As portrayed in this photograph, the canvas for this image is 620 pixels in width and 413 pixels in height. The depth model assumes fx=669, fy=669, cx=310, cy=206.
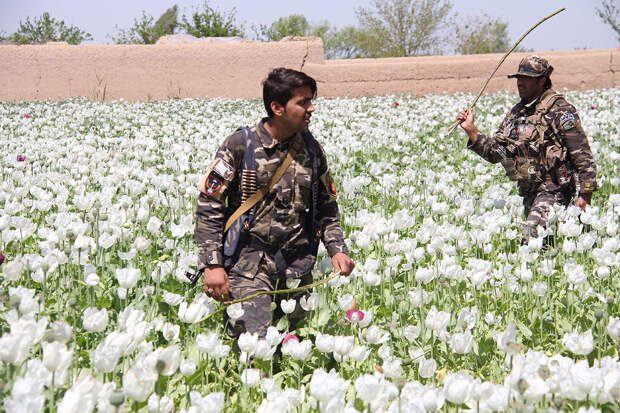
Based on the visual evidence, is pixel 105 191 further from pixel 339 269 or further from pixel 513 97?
pixel 513 97

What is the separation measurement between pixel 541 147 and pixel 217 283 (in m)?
3.57

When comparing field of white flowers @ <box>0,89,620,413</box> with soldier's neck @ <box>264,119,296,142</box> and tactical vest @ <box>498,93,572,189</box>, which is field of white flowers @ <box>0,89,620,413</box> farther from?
soldier's neck @ <box>264,119,296,142</box>

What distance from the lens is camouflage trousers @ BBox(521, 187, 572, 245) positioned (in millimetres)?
5602

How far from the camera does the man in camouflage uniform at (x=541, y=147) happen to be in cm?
573

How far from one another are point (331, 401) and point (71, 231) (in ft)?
7.48

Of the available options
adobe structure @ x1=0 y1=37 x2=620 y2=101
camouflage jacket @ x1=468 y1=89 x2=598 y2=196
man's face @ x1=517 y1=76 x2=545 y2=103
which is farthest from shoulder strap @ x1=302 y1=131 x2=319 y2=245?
adobe structure @ x1=0 y1=37 x2=620 y2=101

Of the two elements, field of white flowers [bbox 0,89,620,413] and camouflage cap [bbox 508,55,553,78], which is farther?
camouflage cap [bbox 508,55,553,78]

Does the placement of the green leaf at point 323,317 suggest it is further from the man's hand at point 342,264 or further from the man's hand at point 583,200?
the man's hand at point 583,200

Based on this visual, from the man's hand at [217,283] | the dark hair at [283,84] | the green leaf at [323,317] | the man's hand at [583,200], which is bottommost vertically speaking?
the green leaf at [323,317]

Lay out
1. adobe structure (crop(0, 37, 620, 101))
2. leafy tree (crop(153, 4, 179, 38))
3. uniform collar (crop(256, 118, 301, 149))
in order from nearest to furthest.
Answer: uniform collar (crop(256, 118, 301, 149))
adobe structure (crop(0, 37, 620, 101))
leafy tree (crop(153, 4, 179, 38))

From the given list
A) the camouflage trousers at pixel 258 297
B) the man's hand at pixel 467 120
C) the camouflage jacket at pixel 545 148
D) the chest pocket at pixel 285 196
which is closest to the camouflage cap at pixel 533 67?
the camouflage jacket at pixel 545 148

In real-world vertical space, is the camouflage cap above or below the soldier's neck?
above

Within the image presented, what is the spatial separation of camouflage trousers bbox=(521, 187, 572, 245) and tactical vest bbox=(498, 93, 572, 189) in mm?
118

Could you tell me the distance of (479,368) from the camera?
3.48 metres
